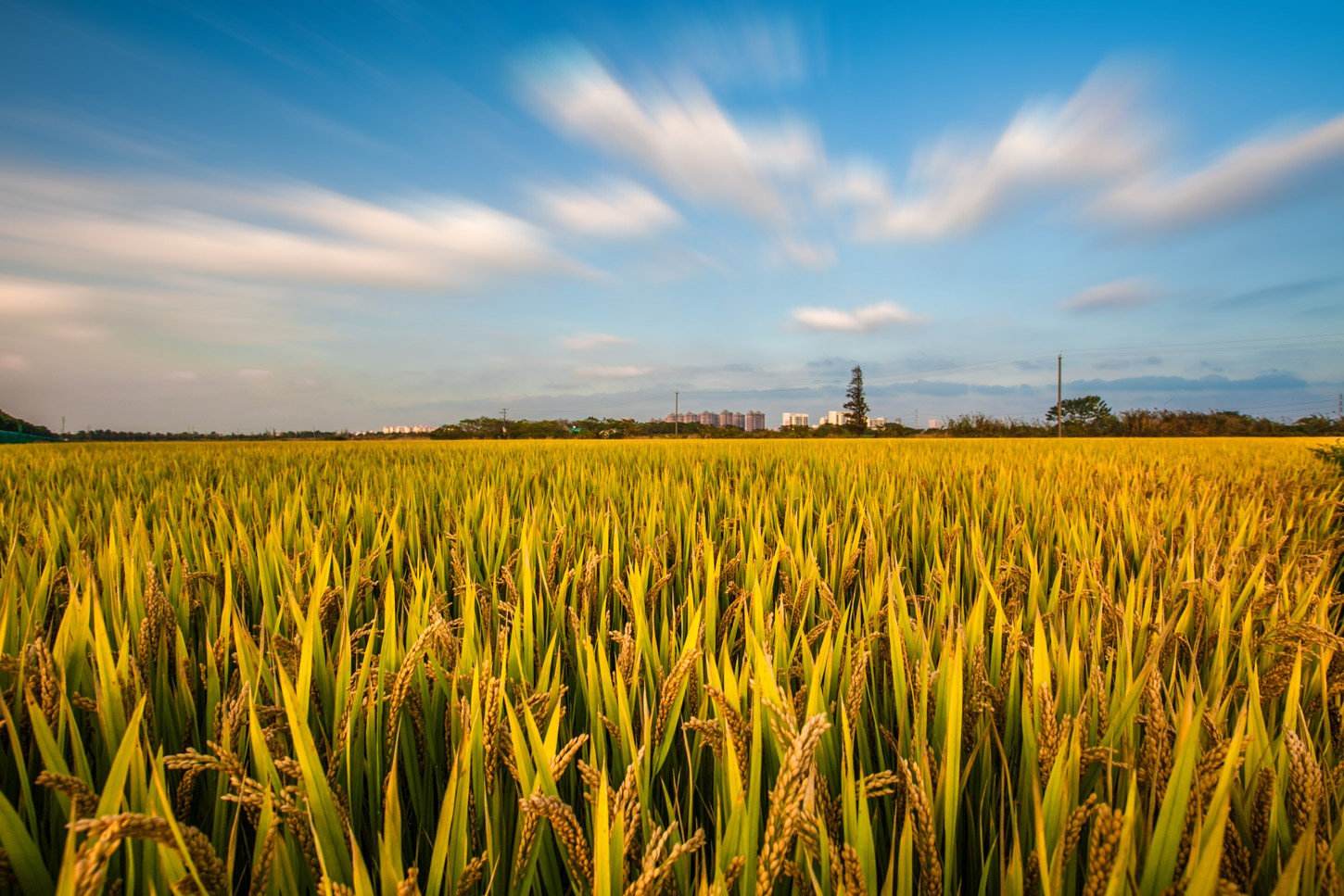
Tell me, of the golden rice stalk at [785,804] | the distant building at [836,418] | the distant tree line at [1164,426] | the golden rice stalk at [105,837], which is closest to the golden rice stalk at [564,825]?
the golden rice stalk at [785,804]

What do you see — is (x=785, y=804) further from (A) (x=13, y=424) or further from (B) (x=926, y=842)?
(A) (x=13, y=424)

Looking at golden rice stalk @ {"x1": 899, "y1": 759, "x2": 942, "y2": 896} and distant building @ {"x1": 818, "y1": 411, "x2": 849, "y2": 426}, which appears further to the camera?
distant building @ {"x1": 818, "y1": 411, "x2": 849, "y2": 426}

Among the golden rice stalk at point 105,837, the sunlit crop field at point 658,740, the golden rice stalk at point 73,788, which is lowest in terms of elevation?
the sunlit crop field at point 658,740

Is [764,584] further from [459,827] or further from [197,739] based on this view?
[197,739]

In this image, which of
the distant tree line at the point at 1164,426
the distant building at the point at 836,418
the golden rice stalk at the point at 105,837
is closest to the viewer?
the golden rice stalk at the point at 105,837

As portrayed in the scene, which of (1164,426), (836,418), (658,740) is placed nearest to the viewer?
(658,740)

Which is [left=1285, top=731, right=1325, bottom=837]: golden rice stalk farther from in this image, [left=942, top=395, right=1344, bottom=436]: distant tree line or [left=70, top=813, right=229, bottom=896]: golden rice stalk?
[left=942, top=395, right=1344, bottom=436]: distant tree line

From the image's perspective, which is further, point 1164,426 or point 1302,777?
point 1164,426

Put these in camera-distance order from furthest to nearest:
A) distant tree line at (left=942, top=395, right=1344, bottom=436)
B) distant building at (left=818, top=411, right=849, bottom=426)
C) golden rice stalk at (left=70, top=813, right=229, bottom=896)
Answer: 1. distant building at (left=818, top=411, right=849, bottom=426)
2. distant tree line at (left=942, top=395, right=1344, bottom=436)
3. golden rice stalk at (left=70, top=813, right=229, bottom=896)

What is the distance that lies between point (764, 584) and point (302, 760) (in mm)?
1100

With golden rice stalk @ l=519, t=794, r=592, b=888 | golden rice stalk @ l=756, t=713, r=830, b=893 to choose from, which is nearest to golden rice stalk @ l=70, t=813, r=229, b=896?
golden rice stalk @ l=519, t=794, r=592, b=888

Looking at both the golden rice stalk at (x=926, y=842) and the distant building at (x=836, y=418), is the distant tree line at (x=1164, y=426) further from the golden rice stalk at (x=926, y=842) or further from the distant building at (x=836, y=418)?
the golden rice stalk at (x=926, y=842)

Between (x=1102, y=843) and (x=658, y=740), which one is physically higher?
(x=1102, y=843)

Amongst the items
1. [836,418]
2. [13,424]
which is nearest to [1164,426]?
[836,418]
